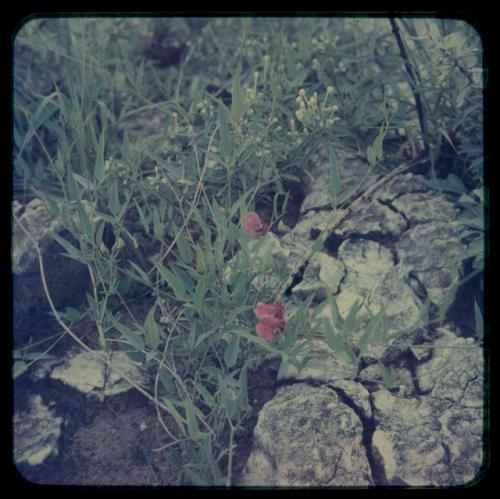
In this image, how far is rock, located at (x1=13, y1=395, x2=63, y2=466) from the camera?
1.33m

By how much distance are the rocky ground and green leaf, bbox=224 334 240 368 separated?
0.10 m

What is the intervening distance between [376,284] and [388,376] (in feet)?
0.82

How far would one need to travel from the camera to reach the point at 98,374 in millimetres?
1457

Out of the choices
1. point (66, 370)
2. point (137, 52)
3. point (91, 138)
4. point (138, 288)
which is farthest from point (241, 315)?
point (137, 52)

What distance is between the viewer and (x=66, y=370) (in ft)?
4.83

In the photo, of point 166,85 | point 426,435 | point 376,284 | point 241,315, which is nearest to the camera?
point 426,435

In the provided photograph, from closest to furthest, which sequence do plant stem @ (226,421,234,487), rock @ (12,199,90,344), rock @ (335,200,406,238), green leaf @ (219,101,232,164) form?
plant stem @ (226,421,234,487) → green leaf @ (219,101,232,164) → rock @ (12,199,90,344) → rock @ (335,200,406,238)

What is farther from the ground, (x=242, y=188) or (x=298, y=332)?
(x=242, y=188)

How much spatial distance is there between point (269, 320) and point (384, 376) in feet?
0.87

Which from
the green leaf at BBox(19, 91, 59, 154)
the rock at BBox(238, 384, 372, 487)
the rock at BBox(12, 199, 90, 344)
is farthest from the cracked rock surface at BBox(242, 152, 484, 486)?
the green leaf at BBox(19, 91, 59, 154)

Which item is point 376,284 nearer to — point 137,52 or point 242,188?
point 242,188

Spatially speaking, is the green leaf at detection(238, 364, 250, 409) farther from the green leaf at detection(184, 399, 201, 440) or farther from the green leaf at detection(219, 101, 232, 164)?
the green leaf at detection(219, 101, 232, 164)

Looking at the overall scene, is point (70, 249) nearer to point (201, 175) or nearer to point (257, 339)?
point (201, 175)

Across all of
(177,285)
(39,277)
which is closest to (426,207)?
(177,285)
